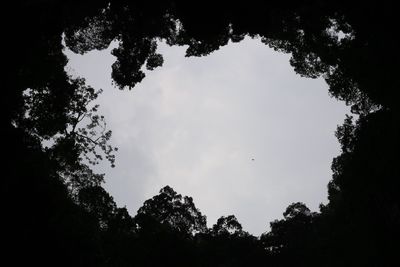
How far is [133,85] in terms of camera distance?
92.9ft

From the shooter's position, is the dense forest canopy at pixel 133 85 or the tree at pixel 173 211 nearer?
the dense forest canopy at pixel 133 85

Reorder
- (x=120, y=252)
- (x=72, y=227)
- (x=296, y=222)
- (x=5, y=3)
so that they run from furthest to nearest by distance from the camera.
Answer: (x=296, y=222) → (x=120, y=252) → (x=72, y=227) → (x=5, y=3)

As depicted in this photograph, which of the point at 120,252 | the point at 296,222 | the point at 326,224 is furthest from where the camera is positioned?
the point at 296,222

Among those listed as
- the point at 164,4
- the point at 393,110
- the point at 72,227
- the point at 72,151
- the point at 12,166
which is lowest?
the point at 72,227

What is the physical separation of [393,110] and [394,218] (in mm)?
9182

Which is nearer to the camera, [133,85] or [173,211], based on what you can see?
[133,85]

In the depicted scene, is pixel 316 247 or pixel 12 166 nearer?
pixel 12 166

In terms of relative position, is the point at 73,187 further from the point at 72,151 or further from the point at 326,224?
the point at 326,224

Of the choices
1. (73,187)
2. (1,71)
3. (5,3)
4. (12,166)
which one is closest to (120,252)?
(73,187)

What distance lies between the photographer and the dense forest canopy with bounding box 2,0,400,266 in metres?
18.5

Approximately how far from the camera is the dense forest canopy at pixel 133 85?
1855 centimetres

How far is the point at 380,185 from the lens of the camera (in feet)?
86.7

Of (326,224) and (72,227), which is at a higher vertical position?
(326,224)

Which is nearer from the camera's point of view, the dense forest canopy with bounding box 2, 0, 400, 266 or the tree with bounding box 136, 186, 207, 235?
the dense forest canopy with bounding box 2, 0, 400, 266
